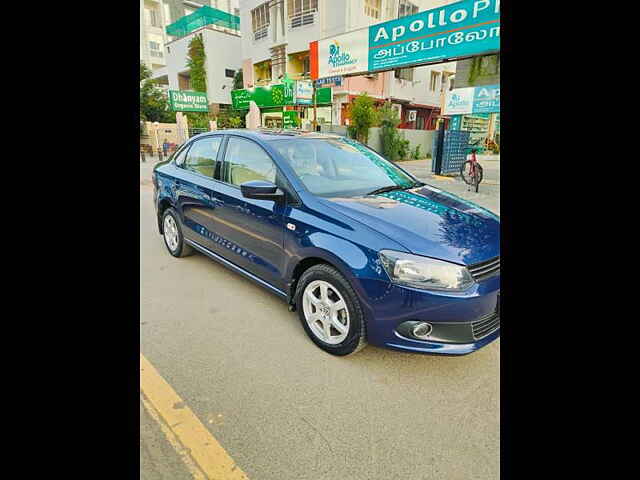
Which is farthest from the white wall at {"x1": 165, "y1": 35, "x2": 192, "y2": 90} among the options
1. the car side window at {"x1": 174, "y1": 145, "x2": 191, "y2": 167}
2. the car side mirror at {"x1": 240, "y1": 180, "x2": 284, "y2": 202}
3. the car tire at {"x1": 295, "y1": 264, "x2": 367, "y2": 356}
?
the car tire at {"x1": 295, "y1": 264, "x2": 367, "y2": 356}

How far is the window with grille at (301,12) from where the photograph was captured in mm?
21250

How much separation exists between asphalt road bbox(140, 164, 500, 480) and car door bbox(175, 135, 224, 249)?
980mm

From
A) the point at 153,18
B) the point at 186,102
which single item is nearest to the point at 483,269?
the point at 186,102

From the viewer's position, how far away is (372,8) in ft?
68.7

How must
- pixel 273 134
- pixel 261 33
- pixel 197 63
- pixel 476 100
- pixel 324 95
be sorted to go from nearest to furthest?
pixel 273 134 < pixel 476 100 < pixel 324 95 < pixel 261 33 < pixel 197 63

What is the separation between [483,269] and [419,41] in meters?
8.99

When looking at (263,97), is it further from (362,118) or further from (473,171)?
(473,171)

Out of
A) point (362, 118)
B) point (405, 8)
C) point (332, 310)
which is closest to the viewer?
point (332, 310)

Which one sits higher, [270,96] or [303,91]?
[270,96]

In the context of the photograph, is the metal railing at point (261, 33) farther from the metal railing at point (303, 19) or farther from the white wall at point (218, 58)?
the white wall at point (218, 58)

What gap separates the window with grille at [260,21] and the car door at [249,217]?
25.6 metres

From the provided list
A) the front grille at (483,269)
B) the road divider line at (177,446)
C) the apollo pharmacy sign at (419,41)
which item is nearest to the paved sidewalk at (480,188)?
the apollo pharmacy sign at (419,41)
